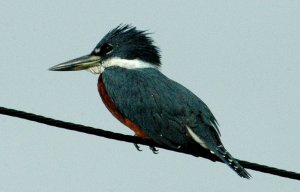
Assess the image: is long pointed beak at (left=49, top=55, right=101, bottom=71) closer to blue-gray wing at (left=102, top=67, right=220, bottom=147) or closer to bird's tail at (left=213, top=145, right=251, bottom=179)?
blue-gray wing at (left=102, top=67, right=220, bottom=147)

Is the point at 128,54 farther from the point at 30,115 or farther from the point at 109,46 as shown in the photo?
the point at 30,115

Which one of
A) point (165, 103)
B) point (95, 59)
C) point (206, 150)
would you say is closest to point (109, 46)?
point (95, 59)

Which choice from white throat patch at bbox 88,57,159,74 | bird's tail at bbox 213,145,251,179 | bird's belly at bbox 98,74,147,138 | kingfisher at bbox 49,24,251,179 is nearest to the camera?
bird's tail at bbox 213,145,251,179

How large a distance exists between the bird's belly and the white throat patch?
0.40 m

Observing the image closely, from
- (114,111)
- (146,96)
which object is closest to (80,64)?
(114,111)

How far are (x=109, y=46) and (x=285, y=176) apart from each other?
3762mm

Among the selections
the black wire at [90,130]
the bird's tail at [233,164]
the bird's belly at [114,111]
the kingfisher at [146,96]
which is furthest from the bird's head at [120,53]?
the black wire at [90,130]

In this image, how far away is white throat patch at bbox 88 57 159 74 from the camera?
27.1 feet

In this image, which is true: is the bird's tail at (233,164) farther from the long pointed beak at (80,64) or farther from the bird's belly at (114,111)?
the long pointed beak at (80,64)

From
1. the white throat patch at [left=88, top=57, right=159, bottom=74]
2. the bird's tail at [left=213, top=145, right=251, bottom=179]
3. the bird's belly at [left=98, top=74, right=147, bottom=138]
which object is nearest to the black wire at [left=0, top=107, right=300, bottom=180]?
the bird's tail at [left=213, top=145, right=251, bottom=179]

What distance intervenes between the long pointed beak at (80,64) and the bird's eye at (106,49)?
9cm

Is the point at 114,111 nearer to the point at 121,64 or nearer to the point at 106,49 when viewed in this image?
the point at 121,64

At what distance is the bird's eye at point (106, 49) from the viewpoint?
28.1ft

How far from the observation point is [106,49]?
859 cm
